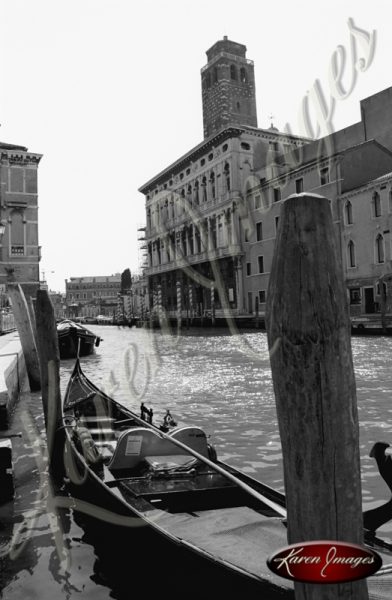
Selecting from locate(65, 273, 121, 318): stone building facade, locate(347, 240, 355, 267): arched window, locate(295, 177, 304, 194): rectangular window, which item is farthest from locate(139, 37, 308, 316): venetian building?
locate(65, 273, 121, 318): stone building facade

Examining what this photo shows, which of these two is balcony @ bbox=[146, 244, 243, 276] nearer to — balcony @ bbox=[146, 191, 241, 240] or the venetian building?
the venetian building

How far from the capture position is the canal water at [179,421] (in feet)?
10.9

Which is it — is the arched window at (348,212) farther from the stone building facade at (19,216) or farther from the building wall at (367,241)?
the stone building facade at (19,216)

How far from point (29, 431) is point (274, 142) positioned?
3549cm

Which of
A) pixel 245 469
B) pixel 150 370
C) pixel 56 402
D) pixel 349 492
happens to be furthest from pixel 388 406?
pixel 150 370

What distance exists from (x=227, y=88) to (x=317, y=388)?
50409 millimetres

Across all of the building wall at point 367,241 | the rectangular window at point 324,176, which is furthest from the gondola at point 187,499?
A: the rectangular window at point 324,176

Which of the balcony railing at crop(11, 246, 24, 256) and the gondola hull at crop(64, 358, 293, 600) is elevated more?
the balcony railing at crop(11, 246, 24, 256)

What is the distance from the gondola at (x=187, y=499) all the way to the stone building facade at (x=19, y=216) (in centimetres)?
2655

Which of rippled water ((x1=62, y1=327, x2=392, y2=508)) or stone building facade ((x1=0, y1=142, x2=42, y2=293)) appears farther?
stone building facade ((x1=0, y1=142, x2=42, y2=293))

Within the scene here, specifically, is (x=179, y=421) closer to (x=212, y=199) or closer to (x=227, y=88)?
(x=212, y=199)

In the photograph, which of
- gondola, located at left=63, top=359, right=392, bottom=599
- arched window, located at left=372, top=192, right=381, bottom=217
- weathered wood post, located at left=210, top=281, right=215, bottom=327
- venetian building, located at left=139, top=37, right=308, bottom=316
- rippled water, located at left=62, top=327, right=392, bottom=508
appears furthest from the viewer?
venetian building, located at left=139, top=37, right=308, bottom=316

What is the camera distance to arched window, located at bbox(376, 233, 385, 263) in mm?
23141

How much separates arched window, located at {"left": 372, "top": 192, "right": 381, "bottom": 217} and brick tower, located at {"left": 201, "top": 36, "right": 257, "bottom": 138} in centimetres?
2701
